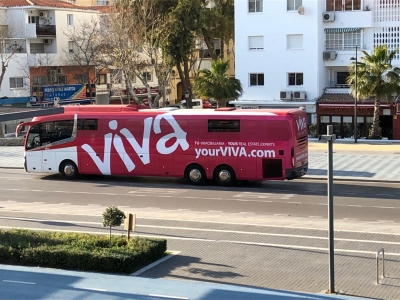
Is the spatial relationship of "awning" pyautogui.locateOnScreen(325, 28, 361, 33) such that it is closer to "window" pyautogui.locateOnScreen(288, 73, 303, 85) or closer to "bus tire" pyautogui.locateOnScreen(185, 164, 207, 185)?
"window" pyautogui.locateOnScreen(288, 73, 303, 85)

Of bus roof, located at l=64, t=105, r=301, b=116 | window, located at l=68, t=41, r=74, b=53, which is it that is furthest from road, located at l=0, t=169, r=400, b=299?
window, located at l=68, t=41, r=74, b=53

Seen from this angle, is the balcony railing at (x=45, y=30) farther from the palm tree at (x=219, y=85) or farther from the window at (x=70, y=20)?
the palm tree at (x=219, y=85)

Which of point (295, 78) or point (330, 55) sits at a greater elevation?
point (330, 55)

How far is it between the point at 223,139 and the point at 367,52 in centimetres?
2368

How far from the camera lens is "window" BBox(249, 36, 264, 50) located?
5209 centimetres

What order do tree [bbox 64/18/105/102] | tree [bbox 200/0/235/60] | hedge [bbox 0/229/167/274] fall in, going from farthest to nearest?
tree [bbox 64/18/105/102] → tree [bbox 200/0/235/60] → hedge [bbox 0/229/167/274]

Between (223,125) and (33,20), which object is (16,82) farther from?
(223,125)

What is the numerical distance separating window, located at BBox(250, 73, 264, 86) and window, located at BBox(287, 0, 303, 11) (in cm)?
509

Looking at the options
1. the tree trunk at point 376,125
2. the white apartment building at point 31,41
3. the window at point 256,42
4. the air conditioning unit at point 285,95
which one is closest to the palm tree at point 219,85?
the window at point 256,42

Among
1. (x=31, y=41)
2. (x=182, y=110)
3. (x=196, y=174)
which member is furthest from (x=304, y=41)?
(x=31, y=41)

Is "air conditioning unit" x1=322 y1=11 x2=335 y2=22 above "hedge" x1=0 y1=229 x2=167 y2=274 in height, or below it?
above

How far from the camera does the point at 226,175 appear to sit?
29875 mm

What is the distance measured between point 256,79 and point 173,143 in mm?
23279

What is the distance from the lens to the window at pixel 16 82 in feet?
213
